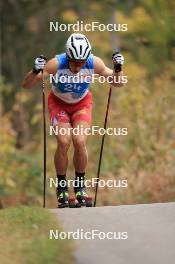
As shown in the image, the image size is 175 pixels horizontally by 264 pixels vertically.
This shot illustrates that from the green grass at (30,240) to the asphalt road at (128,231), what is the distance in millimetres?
151

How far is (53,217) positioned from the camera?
839 cm

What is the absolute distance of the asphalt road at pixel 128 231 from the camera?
24.2 feet

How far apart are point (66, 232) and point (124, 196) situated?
583 cm

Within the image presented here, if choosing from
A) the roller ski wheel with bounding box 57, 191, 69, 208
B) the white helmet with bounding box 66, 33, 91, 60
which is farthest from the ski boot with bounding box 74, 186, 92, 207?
the white helmet with bounding box 66, 33, 91, 60

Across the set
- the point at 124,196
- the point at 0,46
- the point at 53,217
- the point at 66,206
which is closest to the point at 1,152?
the point at 124,196

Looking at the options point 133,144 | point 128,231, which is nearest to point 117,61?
point 128,231

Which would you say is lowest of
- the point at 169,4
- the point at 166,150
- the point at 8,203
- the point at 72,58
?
the point at 8,203

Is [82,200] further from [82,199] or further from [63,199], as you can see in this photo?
[63,199]

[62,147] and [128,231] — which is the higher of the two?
[62,147]

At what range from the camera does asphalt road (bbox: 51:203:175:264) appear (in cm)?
738

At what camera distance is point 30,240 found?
759 cm

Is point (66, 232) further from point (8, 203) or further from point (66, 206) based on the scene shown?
point (8, 203)

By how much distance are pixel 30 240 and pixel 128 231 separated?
3.26 feet

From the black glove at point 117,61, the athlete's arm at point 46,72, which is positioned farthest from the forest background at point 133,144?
the athlete's arm at point 46,72
